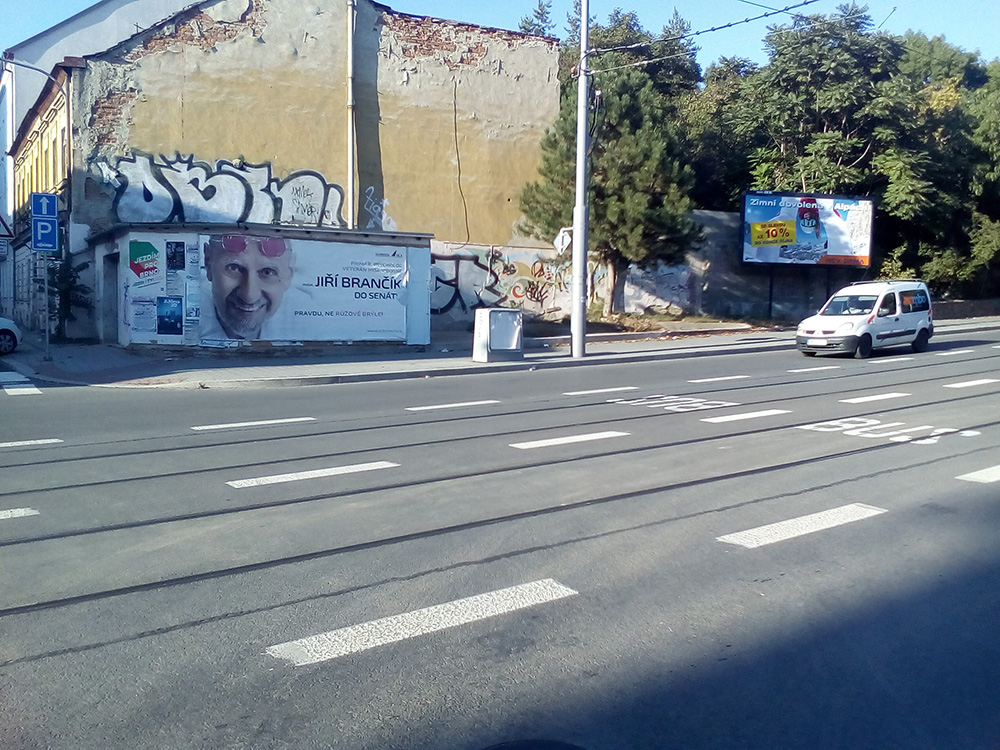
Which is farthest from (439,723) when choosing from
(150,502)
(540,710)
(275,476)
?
(275,476)

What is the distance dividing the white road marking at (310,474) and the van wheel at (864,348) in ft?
50.4

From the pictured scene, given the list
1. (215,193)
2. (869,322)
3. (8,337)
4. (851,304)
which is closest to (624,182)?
(851,304)

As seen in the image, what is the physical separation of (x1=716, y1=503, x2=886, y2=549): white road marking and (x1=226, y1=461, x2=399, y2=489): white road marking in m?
3.87

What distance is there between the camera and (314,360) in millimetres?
20969

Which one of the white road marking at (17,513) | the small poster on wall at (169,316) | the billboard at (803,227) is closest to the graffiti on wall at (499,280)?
the billboard at (803,227)

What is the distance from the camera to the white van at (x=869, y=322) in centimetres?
2133

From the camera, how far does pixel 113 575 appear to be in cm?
584

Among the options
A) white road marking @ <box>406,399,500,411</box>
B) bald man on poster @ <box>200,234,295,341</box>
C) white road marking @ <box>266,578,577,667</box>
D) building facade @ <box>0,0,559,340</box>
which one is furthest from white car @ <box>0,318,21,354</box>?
white road marking @ <box>266,578,577,667</box>

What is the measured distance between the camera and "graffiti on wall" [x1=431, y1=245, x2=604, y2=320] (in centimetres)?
3030

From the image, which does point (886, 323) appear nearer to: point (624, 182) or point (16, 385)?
point (624, 182)

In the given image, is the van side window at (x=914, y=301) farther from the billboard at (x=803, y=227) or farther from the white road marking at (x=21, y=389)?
the white road marking at (x=21, y=389)

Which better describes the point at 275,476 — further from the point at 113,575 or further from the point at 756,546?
the point at 756,546

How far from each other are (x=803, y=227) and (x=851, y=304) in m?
11.9

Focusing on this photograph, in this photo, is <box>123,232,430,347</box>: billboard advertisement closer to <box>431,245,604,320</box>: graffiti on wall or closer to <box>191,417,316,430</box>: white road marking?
<box>431,245,604,320</box>: graffiti on wall
